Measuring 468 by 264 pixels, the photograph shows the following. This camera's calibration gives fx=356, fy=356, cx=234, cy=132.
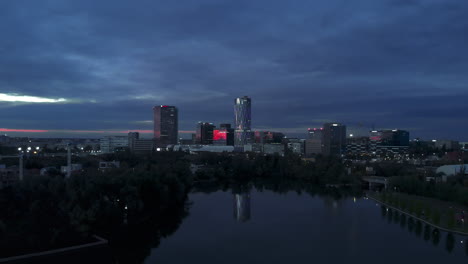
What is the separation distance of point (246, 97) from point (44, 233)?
61.9m

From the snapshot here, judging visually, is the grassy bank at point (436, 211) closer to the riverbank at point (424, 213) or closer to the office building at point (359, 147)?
the riverbank at point (424, 213)

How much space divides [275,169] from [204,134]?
41.9 m

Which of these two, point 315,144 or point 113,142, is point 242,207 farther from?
point 315,144

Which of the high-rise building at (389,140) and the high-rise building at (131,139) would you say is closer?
the high-rise building at (131,139)

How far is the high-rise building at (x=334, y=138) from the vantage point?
171ft

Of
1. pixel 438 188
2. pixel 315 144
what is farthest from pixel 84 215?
pixel 315 144

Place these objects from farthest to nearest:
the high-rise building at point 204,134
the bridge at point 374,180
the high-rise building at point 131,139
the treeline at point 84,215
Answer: the high-rise building at point 204,134 → the high-rise building at point 131,139 → the bridge at point 374,180 → the treeline at point 84,215

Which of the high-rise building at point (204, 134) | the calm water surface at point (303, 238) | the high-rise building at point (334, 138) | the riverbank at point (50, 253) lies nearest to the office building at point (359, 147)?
the high-rise building at point (334, 138)

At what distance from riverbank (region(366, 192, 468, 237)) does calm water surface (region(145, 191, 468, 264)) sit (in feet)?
0.98

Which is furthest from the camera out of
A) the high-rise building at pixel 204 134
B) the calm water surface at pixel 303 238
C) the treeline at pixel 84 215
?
the high-rise building at pixel 204 134

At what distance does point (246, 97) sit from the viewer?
224 feet

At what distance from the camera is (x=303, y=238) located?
897 centimetres

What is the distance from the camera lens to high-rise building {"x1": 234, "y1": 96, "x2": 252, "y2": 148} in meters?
63.5

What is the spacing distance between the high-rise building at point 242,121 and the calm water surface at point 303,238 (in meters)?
49.8
